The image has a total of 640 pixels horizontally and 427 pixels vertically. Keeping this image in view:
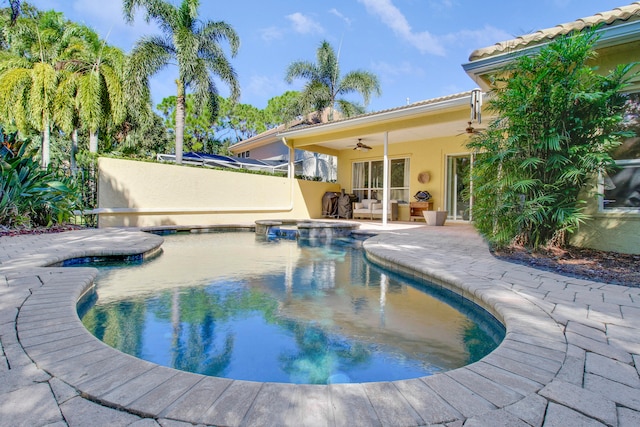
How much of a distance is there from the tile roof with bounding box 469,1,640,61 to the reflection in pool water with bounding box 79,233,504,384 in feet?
13.3

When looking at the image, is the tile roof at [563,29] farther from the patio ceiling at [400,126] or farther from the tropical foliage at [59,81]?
the tropical foliage at [59,81]

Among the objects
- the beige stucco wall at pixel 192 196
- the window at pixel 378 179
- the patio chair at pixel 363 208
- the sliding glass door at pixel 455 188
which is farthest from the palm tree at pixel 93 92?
the sliding glass door at pixel 455 188

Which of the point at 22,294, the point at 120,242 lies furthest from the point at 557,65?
the point at 120,242

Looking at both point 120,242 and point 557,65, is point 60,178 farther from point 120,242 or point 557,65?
point 557,65

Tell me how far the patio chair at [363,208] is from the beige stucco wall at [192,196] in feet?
5.36

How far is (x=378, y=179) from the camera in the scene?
13727 mm

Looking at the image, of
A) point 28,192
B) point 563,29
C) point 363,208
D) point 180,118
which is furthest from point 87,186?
point 563,29

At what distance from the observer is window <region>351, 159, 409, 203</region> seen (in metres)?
12.9

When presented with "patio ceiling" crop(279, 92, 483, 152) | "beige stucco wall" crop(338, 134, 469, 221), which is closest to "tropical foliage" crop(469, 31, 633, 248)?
"patio ceiling" crop(279, 92, 483, 152)

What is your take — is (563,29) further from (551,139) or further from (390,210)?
(390,210)

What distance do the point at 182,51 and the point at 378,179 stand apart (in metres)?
8.81

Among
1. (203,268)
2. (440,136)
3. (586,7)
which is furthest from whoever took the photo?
(440,136)

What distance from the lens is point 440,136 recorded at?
11.5m

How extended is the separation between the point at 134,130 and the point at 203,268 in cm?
1848
